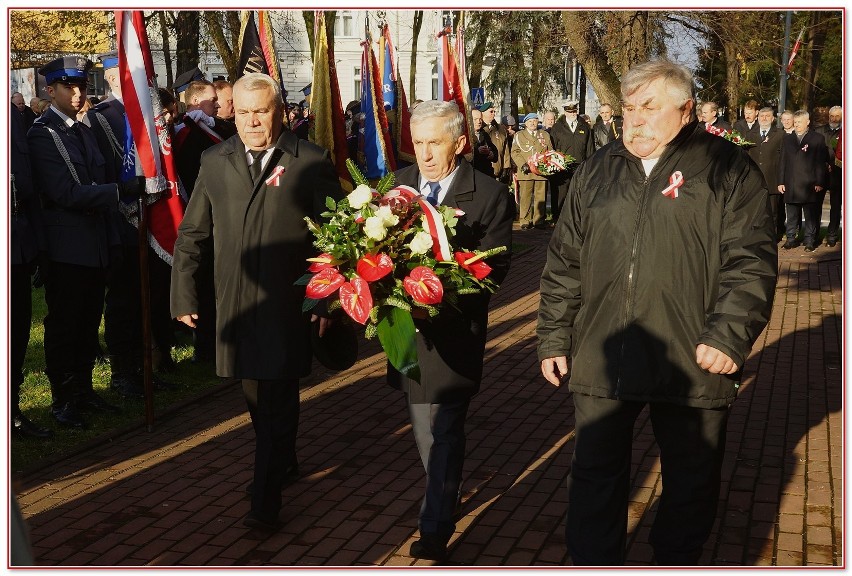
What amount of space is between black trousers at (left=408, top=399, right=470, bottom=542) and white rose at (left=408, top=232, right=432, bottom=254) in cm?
77

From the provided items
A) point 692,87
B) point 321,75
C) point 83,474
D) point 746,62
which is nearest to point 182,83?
point 321,75

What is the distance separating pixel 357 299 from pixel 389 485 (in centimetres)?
169

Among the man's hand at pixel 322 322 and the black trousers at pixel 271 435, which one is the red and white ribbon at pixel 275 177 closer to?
the man's hand at pixel 322 322

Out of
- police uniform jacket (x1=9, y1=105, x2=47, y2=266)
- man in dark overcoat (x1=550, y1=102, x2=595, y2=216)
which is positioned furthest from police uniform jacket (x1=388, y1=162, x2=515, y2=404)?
man in dark overcoat (x1=550, y1=102, x2=595, y2=216)

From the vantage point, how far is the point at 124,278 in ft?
26.0

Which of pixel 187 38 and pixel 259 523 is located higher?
pixel 187 38

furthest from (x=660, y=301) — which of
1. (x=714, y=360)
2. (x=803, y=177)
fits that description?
(x=803, y=177)

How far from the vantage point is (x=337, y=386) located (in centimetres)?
821

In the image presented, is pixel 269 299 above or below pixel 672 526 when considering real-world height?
above

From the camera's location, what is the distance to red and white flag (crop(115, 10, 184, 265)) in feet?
22.7

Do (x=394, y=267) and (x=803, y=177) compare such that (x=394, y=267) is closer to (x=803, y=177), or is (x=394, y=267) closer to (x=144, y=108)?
(x=144, y=108)

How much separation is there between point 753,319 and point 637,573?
108cm

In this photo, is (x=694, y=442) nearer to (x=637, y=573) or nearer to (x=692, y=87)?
(x=637, y=573)

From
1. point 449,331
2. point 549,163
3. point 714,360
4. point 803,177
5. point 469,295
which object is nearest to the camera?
point 714,360
